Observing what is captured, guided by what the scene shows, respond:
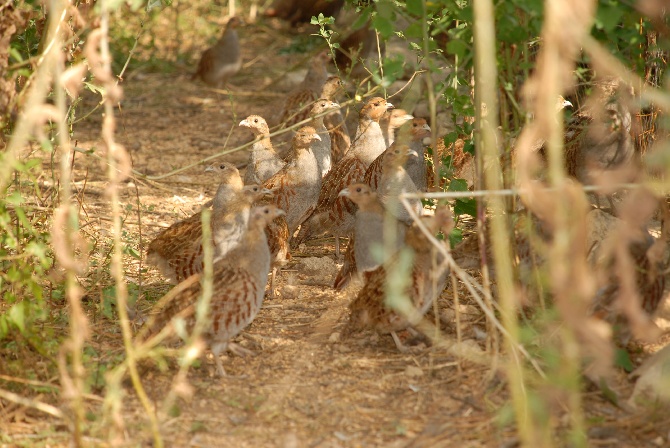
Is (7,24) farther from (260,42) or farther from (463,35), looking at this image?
(260,42)

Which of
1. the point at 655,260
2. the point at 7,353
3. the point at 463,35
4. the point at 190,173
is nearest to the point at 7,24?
the point at 7,353

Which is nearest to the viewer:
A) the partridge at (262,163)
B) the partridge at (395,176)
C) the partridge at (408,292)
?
the partridge at (408,292)

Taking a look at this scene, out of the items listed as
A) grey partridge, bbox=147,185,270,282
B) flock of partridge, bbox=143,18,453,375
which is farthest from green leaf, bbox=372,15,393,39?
grey partridge, bbox=147,185,270,282

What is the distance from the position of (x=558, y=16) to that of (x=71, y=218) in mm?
1805

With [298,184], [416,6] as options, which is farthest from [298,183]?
[416,6]

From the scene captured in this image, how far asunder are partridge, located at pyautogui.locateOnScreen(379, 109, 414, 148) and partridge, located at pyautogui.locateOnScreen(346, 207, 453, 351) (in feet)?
8.55

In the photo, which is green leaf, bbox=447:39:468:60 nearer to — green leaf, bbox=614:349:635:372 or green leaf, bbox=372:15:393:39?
green leaf, bbox=372:15:393:39

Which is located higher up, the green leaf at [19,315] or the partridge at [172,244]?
the partridge at [172,244]

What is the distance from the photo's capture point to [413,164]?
247 inches

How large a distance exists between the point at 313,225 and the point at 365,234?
1.20 metres

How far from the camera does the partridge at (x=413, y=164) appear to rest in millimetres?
5979

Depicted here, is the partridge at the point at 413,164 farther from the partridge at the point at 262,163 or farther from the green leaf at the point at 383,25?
the green leaf at the point at 383,25

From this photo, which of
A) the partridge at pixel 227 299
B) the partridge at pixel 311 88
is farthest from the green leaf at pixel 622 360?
the partridge at pixel 311 88

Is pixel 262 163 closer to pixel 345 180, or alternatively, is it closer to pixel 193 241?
pixel 345 180
